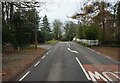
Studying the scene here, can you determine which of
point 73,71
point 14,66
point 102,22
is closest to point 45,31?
point 102,22

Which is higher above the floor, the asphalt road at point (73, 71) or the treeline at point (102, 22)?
the treeline at point (102, 22)

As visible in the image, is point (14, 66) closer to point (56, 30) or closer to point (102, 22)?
point (102, 22)

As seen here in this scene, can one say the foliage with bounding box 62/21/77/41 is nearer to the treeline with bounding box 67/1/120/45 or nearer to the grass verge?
the treeline with bounding box 67/1/120/45

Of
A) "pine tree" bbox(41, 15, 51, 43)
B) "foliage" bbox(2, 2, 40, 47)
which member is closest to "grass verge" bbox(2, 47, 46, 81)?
"foliage" bbox(2, 2, 40, 47)

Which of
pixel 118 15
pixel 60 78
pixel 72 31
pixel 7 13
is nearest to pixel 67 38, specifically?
pixel 72 31

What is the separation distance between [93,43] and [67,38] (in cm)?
7031

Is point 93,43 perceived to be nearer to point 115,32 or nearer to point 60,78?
point 115,32

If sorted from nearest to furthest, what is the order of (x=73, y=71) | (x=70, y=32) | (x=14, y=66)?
1. (x=73, y=71)
2. (x=14, y=66)
3. (x=70, y=32)

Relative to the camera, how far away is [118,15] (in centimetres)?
4341

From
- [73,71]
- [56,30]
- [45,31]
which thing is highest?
[56,30]

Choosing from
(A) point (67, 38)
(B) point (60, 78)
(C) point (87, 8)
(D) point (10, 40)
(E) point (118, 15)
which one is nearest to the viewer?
(B) point (60, 78)

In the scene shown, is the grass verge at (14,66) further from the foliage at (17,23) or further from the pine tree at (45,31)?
the pine tree at (45,31)

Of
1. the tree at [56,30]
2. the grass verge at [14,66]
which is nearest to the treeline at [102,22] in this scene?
the grass verge at [14,66]

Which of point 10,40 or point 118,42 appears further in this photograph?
point 118,42
